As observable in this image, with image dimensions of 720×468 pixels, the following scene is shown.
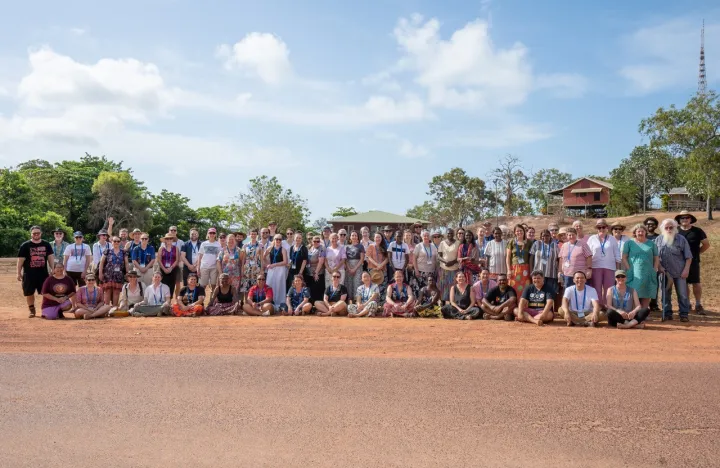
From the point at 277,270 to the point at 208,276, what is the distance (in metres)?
1.59

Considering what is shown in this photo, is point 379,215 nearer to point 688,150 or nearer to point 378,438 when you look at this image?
point 688,150

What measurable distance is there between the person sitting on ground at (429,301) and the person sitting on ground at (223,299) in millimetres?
3837

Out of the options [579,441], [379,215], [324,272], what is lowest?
[579,441]

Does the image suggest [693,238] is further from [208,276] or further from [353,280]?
[208,276]

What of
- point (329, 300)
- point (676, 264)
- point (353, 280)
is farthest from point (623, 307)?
point (329, 300)

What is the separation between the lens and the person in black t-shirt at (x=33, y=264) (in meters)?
11.5

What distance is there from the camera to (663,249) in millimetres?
10578

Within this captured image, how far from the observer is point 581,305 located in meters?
9.84

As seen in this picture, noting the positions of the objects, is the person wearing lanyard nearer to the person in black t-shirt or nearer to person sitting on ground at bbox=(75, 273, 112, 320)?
person sitting on ground at bbox=(75, 273, 112, 320)

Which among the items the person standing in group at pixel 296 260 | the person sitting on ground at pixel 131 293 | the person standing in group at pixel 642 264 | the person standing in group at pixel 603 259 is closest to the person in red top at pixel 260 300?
the person standing in group at pixel 296 260

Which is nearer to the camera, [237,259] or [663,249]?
[663,249]

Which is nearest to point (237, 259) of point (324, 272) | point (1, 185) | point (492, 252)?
point (324, 272)

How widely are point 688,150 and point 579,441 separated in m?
39.4

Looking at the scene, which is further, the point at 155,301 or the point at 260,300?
the point at 260,300
